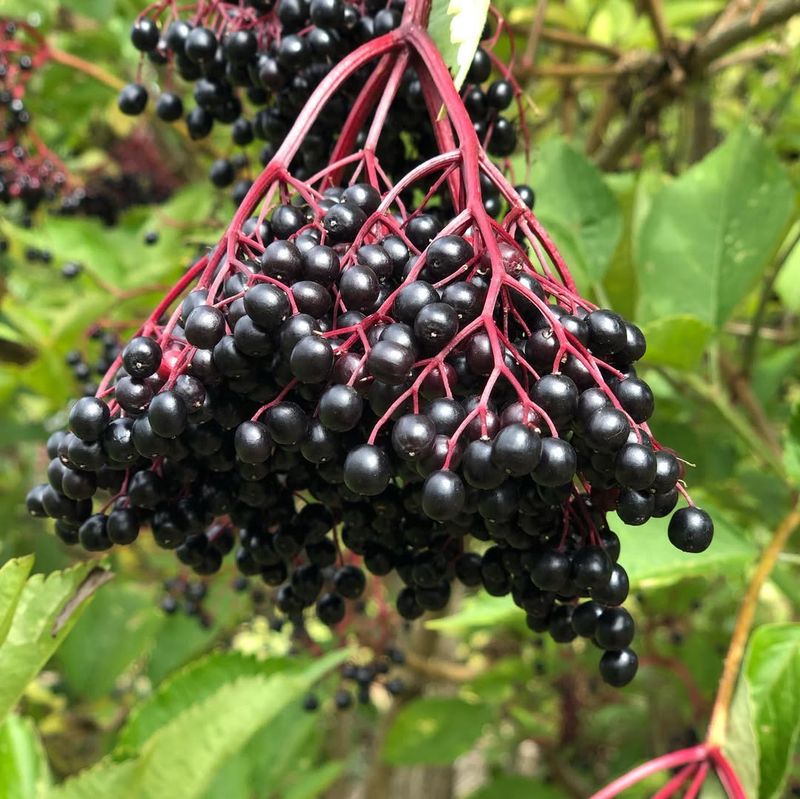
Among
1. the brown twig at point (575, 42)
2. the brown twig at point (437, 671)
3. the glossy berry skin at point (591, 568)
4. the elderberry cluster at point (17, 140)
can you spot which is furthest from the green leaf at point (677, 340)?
the brown twig at point (437, 671)

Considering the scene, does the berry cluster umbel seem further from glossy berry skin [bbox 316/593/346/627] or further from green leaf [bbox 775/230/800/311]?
green leaf [bbox 775/230/800/311]

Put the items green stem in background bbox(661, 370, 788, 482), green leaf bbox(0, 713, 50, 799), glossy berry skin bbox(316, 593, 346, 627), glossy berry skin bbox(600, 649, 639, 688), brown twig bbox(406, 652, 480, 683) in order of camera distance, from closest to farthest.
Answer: glossy berry skin bbox(600, 649, 639, 688) < glossy berry skin bbox(316, 593, 346, 627) < green leaf bbox(0, 713, 50, 799) < green stem in background bbox(661, 370, 788, 482) < brown twig bbox(406, 652, 480, 683)

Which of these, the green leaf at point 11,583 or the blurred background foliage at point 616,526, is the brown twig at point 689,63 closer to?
the blurred background foliage at point 616,526

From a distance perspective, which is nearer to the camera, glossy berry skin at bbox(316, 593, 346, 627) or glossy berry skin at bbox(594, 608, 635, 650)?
glossy berry skin at bbox(594, 608, 635, 650)

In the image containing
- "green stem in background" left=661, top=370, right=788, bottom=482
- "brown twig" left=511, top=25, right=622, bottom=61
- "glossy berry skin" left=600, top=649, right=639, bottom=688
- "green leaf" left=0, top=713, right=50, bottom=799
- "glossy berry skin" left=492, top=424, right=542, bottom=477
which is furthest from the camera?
"brown twig" left=511, top=25, right=622, bottom=61

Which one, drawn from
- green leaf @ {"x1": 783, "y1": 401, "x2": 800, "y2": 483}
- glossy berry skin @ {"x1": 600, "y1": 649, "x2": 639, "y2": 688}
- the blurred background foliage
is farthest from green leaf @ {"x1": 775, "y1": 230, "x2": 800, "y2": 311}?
glossy berry skin @ {"x1": 600, "y1": 649, "x2": 639, "y2": 688}

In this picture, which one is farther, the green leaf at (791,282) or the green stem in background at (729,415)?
the green leaf at (791,282)

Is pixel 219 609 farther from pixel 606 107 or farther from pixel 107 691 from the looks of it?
pixel 606 107

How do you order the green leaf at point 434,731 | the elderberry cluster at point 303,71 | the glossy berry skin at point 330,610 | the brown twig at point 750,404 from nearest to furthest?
1. the elderberry cluster at point 303,71
2. the glossy berry skin at point 330,610
3. the brown twig at point 750,404
4. the green leaf at point 434,731
